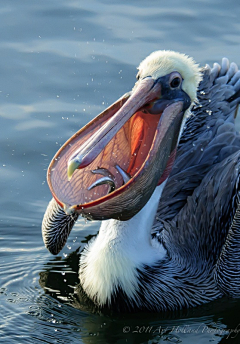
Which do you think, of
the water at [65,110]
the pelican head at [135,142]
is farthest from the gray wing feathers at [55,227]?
the pelican head at [135,142]

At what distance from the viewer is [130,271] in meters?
5.79

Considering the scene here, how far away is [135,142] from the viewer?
579cm

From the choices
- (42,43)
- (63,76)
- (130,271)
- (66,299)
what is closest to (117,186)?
(130,271)

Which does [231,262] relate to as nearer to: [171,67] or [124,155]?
[124,155]

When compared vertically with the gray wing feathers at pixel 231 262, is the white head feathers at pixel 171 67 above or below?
above

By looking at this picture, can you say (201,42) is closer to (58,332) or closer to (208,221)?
(208,221)

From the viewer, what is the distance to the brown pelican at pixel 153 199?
539cm

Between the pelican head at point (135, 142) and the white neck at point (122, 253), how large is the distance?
0.79 ft

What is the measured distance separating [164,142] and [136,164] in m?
0.32

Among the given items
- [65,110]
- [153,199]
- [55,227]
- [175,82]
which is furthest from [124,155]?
[65,110]

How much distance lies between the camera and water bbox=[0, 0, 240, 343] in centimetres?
583

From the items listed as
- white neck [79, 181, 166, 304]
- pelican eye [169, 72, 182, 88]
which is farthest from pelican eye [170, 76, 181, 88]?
white neck [79, 181, 166, 304]

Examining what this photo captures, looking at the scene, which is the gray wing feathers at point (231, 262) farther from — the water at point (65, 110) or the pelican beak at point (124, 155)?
the pelican beak at point (124, 155)

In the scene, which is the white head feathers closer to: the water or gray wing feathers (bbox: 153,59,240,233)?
gray wing feathers (bbox: 153,59,240,233)
